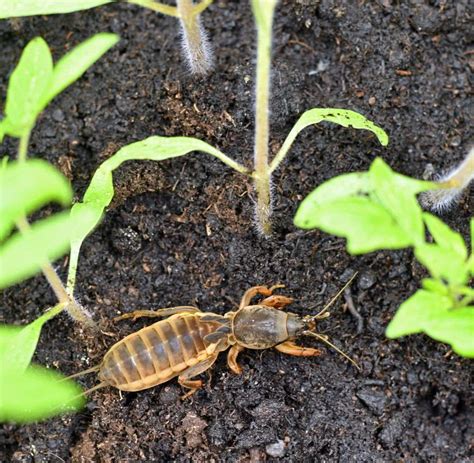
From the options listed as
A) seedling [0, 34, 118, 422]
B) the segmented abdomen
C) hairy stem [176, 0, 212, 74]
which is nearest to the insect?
the segmented abdomen

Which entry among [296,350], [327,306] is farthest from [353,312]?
[296,350]

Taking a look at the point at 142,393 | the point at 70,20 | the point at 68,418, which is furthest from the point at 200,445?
the point at 70,20

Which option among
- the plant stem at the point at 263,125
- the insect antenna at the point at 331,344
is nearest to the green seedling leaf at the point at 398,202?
the plant stem at the point at 263,125

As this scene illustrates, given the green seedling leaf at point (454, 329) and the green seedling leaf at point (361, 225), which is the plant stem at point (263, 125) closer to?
the green seedling leaf at point (361, 225)

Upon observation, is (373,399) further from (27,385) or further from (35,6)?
(35,6)

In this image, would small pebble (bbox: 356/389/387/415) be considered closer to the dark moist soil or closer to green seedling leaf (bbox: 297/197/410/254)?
the dark moist soil

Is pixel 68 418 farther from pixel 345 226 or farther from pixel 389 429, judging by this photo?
pixel 345 226

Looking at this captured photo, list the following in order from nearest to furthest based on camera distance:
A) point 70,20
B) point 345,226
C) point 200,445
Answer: point 345,226 → point 200,445 → point 70,20
